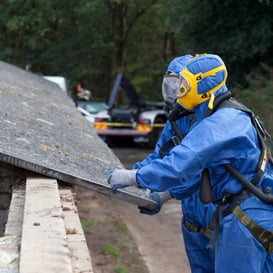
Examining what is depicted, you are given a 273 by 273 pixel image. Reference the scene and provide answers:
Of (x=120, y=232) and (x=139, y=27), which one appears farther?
(x=139, y=27)

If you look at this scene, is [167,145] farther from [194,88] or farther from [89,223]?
[89,223]

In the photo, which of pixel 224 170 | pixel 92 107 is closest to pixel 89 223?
pixel 224 170

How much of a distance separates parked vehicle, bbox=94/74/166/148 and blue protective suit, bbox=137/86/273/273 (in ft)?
51.7

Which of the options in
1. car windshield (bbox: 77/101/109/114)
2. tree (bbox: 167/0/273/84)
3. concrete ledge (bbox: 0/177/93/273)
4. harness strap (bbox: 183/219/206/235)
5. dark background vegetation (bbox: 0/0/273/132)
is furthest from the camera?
dark background vegetation (bbox: 0/0/273/132)

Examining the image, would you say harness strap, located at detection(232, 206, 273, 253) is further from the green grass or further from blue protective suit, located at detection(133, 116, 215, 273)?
the green grass

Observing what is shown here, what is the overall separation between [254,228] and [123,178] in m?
0.87

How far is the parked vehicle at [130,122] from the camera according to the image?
19.9 m

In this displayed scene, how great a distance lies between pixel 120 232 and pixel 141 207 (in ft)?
17.1

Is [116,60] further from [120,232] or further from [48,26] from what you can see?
[120,232]

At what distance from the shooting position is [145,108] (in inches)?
817

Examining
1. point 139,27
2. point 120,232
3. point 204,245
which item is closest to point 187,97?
point 204,245

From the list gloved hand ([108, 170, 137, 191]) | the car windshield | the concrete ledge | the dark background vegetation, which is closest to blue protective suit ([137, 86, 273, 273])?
gloved hand ([108, 170, 137, 191])

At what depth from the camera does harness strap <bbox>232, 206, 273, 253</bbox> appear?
393cm

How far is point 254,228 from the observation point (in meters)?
3.93
